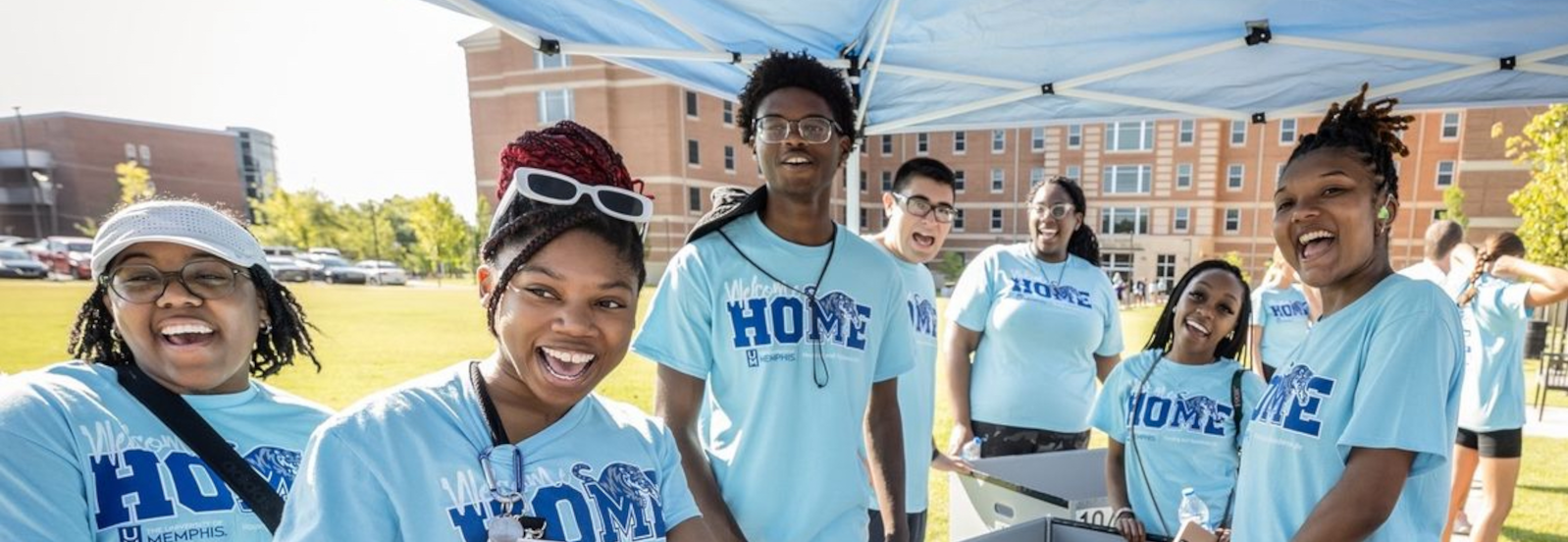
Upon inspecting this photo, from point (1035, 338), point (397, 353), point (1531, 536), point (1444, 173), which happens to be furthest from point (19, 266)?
point (1444, 173)

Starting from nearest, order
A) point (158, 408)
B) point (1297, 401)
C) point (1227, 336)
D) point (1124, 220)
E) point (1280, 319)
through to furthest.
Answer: point (158, 408) → point (1297, 401) → point (1227, 336) → point (1280, 319) → point (1124, 220)

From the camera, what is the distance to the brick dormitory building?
3209 cm

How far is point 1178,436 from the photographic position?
239 centimetres

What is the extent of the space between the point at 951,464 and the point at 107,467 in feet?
8.87

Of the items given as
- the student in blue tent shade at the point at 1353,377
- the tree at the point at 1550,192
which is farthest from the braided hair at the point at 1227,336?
the tree at the point at 1550,192

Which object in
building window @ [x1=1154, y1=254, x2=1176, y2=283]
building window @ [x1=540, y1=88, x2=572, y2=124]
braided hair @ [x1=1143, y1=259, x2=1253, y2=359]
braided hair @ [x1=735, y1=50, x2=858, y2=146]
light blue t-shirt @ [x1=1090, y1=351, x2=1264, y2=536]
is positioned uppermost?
building window @ [x1=540, y1=88, x2=572, y2=124]

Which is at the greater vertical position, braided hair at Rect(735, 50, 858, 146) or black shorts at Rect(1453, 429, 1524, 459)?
braided hair at Rect(735, 50, 858, 146)

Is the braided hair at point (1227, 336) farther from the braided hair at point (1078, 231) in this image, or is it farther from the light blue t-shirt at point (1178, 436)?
the braided hair at point (1078, 231)

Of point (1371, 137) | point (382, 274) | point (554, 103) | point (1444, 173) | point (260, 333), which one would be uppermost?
point (554, 103)

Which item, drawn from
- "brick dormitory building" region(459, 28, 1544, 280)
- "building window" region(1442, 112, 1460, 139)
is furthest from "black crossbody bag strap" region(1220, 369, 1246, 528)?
"building window" region(1442, 112, 1460, 139)

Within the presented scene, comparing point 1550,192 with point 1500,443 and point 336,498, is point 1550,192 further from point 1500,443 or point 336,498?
point 336,498

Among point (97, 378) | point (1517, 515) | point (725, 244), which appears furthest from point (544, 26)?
point (1517, 515)

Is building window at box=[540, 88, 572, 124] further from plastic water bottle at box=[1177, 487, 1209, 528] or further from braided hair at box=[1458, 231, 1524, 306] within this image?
plastic water bottle at box=[1177, 487, 1209, 528]

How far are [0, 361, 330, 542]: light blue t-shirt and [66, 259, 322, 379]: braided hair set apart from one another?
18cm
